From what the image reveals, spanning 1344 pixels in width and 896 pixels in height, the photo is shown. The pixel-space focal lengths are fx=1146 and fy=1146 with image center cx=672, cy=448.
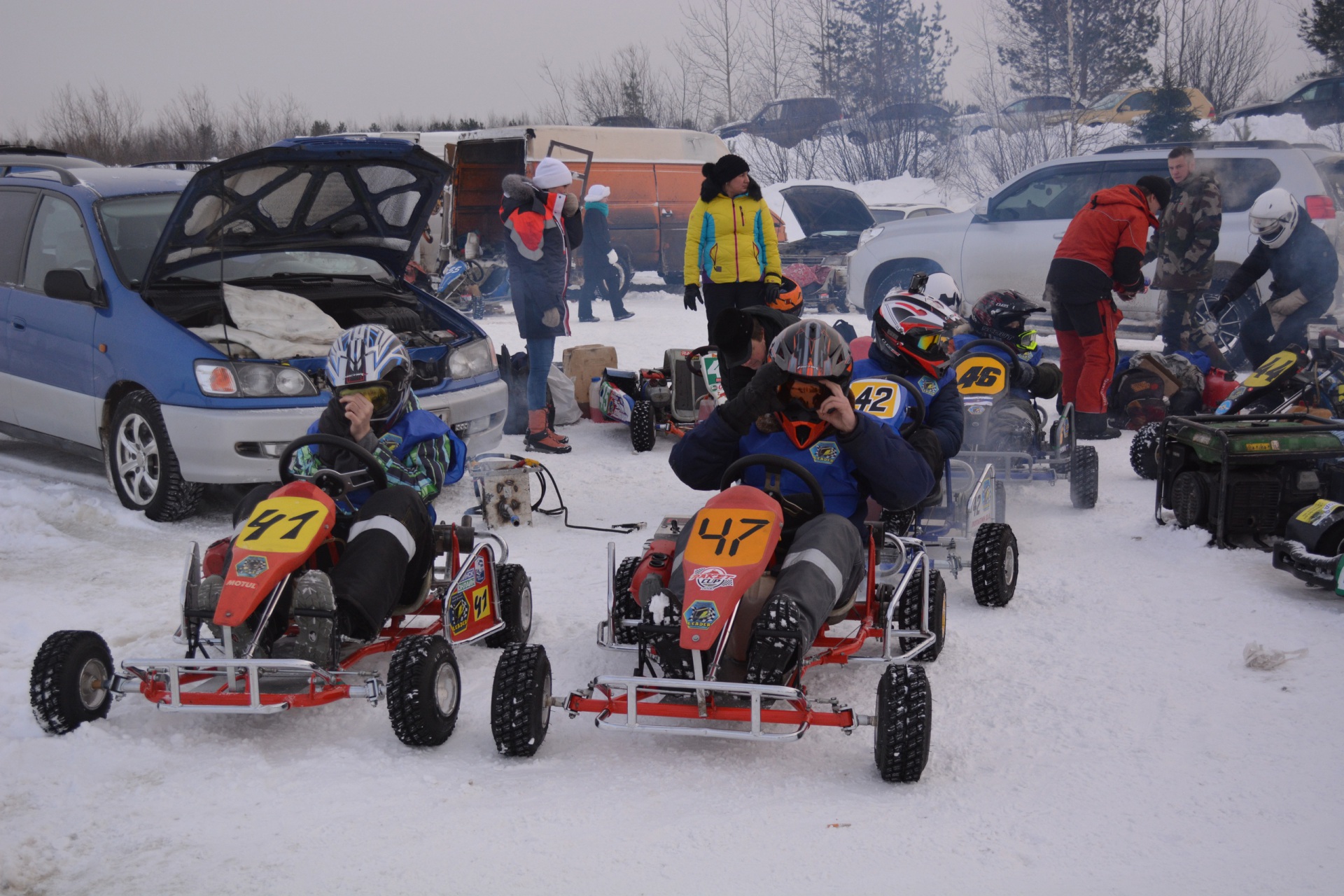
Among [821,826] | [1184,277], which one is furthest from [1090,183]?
[821,826]

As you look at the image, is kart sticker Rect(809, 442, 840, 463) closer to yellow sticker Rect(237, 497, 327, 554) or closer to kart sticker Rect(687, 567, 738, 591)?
kart sticker Rect(687, 567, 738, 591)

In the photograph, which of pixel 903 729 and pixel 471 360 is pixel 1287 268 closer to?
pixel 471 360

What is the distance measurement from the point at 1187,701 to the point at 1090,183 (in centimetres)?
903

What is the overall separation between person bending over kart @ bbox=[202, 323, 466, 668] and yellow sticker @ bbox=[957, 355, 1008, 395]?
3.47m

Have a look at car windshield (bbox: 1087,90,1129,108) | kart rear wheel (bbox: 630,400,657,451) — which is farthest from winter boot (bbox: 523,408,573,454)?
car windshield (bbox: 1087,90,1129,108)

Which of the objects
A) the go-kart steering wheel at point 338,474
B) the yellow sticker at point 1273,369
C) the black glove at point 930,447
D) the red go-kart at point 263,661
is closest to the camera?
the red go-kart at point 263,661

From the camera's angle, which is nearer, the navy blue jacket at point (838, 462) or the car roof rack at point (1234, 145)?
the navy blue jacket at point (838, 462)

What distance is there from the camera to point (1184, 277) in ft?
33.5

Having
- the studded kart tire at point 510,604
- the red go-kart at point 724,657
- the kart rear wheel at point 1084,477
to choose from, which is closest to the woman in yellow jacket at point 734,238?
the kart rear wheel at point 1084,477

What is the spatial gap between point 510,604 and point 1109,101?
73.8 ft

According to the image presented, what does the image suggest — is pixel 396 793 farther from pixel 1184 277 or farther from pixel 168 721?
pixel 1184 277

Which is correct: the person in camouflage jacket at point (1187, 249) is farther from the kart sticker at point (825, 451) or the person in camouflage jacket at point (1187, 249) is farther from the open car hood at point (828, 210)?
the open car hood at point (828, 210)

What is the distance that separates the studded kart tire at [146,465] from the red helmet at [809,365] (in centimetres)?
394

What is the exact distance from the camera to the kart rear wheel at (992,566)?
5.39 metres
